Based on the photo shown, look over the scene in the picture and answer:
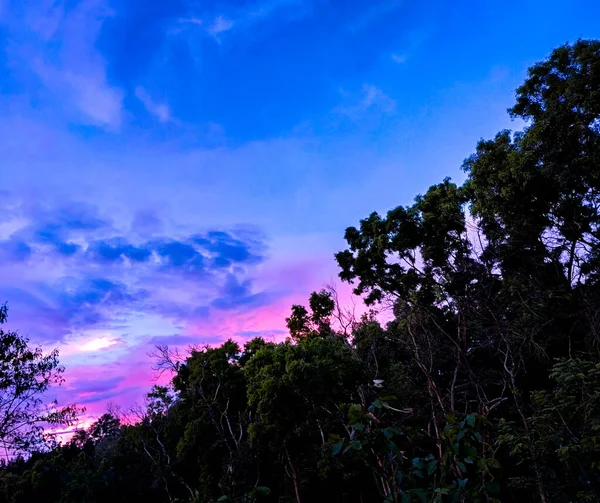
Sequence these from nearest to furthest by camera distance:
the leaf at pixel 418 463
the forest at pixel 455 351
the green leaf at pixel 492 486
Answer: the green leaf at pixel 492 486, the leaf at pixel 418 463, the forest at pixel 455 351

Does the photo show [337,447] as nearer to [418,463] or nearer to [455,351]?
[418,463]

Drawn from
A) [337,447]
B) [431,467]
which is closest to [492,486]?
[431,467]

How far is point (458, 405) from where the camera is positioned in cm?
1595

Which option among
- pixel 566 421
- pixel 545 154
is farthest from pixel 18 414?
pixel 545 154

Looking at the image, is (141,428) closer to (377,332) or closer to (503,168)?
(377,332)

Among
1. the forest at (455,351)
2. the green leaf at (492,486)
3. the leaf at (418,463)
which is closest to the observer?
the green leaf at (492,486)

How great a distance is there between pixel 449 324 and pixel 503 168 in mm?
8436

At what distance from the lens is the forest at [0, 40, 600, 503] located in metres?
9.78

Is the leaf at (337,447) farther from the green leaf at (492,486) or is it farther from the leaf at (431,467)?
the green leaf at (492,486)

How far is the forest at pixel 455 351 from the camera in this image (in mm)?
9781

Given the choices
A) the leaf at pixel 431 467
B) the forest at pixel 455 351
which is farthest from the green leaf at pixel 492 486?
the forest at pixel 455 351

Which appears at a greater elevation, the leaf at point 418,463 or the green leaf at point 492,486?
the leaf at point 418,463

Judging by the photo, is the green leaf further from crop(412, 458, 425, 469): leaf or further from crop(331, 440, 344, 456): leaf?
crop(331, 440, 344, 456): leaf

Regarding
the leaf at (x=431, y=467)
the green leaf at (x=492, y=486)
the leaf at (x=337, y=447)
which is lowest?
the green leaf at (x=492, y=486)
